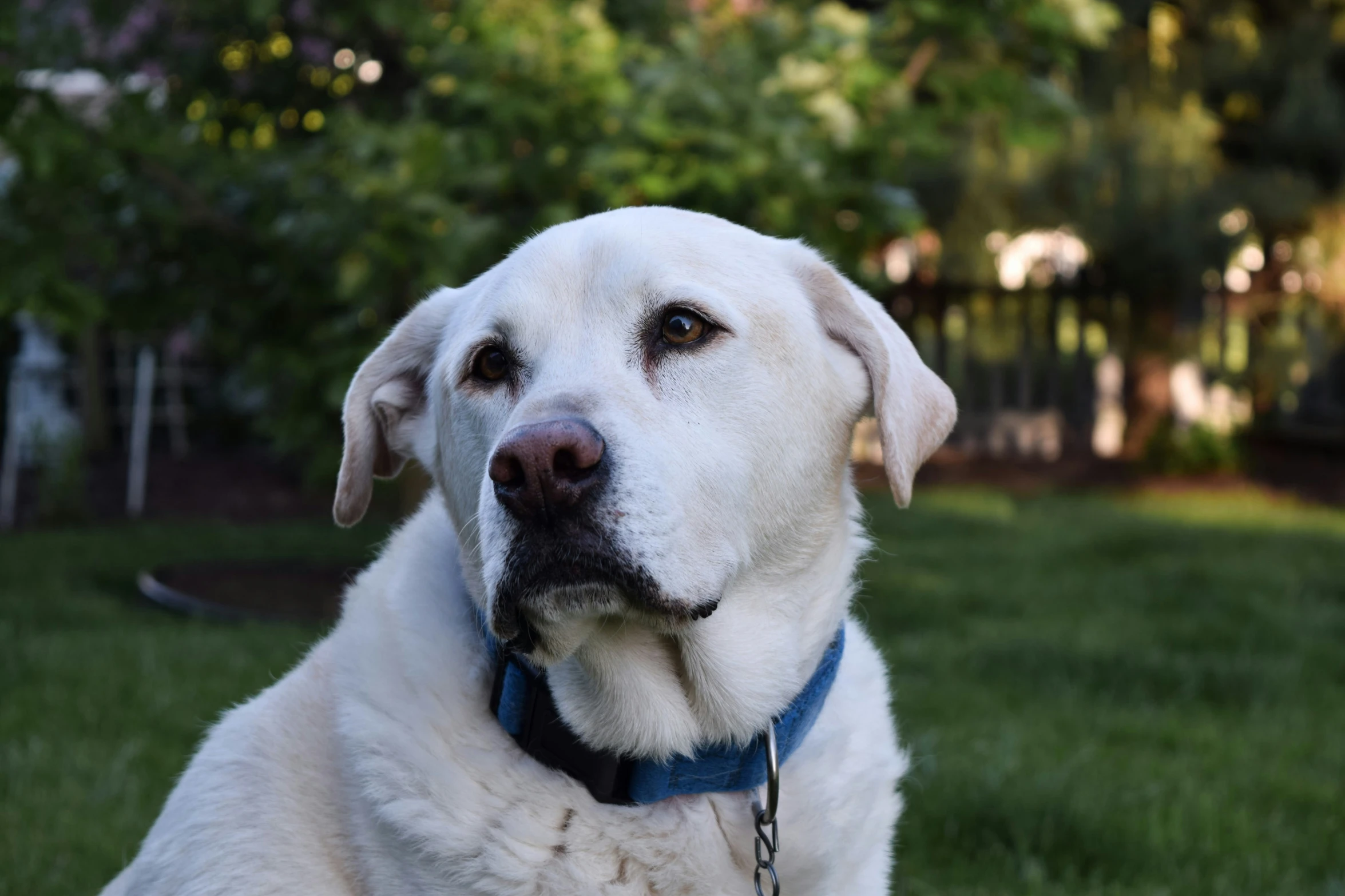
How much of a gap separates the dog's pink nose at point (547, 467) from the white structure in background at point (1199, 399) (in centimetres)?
1121

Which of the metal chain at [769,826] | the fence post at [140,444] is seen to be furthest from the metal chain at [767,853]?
the fence post at [140,444]

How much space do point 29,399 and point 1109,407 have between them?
10433 mm

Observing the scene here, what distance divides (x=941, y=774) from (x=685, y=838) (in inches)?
72.5

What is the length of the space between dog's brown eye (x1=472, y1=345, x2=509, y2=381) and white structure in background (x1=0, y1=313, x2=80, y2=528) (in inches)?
358

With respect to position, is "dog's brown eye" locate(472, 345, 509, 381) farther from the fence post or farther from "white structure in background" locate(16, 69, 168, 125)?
the fence post

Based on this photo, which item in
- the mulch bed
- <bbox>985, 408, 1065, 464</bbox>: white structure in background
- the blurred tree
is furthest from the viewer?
<bbox>985, 408, 1065, 464</bbox>: white structure in background

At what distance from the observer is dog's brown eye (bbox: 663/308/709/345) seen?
2.15 metres

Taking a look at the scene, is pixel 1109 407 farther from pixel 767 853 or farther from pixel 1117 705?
pixel 767 853

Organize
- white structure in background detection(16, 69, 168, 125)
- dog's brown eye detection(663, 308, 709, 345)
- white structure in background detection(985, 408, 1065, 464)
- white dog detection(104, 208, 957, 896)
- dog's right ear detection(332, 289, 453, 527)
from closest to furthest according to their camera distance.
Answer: white dog detection(104, 208, 957, 896), dog's brown eye detection(663, 308, 709, 345), dog's right ear detection(332, 289, 453, 527), white structure in background detection(16, 69, 168, 125), white structure in background detection(985, 408, 1065, 464)

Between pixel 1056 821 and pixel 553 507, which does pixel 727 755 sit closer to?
pixel 553 507

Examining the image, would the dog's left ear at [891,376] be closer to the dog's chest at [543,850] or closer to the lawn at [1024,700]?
the dog's chest at [543,850]

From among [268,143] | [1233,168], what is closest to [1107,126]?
[1233,168]

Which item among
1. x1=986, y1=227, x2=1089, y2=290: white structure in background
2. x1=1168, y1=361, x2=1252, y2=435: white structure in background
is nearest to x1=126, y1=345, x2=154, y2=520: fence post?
x1=986, y1=227, x2=1089, y2=290: white structure in background

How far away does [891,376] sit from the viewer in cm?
225
